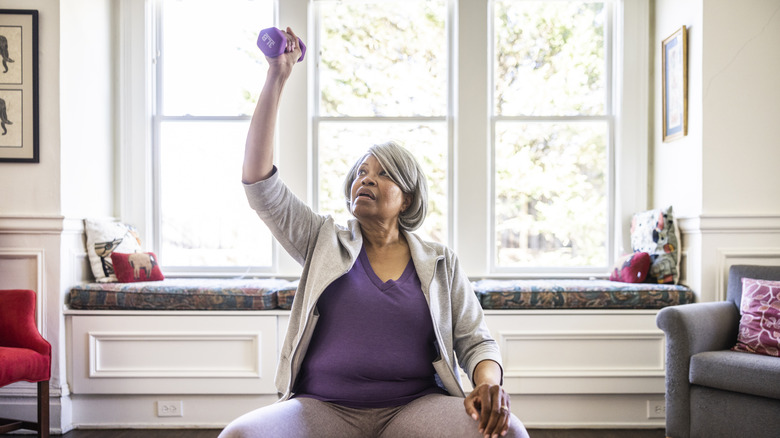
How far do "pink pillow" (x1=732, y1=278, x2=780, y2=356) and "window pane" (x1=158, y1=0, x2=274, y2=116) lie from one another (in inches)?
116

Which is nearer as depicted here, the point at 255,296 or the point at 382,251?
the point at 382,251

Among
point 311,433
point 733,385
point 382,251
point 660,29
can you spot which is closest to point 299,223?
point 382,251

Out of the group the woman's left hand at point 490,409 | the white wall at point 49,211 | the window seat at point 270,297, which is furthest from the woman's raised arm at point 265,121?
the white wall at point 49,211

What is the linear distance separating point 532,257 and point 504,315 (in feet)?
2.57

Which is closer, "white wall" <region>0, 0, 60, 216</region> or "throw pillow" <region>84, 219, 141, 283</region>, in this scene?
"white wall" <region>0, 0, 60, 216</region>

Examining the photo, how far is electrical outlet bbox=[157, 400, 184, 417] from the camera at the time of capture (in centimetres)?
315

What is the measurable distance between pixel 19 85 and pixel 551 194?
3.06 m

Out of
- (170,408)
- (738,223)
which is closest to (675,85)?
(738,223)

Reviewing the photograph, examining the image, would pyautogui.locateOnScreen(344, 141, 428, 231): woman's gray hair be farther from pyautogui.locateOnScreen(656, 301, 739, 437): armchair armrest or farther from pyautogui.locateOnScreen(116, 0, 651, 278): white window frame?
pyautogui.locateOnScreen(116, 0, 651, 278): white window frame

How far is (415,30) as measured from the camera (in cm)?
380

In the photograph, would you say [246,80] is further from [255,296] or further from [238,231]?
[255,296]

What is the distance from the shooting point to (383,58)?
3.81m

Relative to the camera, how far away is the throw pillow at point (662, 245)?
3275 mm

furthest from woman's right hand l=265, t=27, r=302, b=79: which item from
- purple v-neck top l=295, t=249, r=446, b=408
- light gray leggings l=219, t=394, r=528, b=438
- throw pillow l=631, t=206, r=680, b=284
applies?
throw pillow l=631, t=206, r=680, b=284
